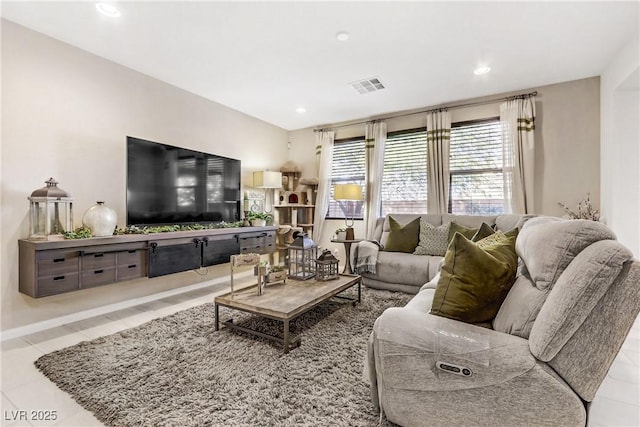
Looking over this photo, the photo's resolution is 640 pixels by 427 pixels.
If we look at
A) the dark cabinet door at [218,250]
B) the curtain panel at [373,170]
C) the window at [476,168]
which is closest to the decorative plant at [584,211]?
the window at [476,168]

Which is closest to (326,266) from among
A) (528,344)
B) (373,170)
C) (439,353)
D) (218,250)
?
(218,250)

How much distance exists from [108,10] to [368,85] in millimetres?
2618

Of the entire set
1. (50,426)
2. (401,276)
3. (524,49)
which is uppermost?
(524,49)

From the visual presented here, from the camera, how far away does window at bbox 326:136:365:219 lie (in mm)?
5059

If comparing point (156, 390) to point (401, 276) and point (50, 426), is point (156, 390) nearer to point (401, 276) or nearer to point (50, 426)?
point (50, 426)

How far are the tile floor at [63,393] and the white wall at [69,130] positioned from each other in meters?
0.34

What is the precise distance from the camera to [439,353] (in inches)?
45.8

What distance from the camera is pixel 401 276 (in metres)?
3.46

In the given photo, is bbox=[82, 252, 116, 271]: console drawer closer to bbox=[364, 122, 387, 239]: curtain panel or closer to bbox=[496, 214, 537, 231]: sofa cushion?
bbox=[364, 122, 387, 239]: curtain panel

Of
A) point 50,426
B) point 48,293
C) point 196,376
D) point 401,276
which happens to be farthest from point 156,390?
point 401,276

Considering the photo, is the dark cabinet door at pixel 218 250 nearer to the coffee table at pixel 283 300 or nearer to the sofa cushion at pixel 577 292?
the coffee table at pixel 283 300

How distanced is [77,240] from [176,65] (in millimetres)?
1971

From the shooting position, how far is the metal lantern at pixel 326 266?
110 inches

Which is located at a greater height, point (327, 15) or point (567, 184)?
point (327, 15)
